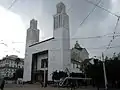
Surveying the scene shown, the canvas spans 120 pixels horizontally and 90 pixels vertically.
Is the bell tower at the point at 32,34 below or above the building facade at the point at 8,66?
above

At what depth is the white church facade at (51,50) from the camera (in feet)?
205

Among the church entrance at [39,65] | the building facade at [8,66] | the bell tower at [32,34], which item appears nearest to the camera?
the church entrance at [39,65]

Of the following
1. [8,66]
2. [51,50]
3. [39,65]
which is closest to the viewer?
[51,50]

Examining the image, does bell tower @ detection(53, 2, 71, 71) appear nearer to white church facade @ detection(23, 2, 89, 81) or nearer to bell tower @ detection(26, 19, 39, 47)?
white church facade @ detection(23, 2, 89, 81)

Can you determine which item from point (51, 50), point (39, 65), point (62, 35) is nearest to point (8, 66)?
point (39, 65)

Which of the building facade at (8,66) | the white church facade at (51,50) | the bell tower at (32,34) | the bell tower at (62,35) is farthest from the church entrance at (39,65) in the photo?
the building facade at (8,66)

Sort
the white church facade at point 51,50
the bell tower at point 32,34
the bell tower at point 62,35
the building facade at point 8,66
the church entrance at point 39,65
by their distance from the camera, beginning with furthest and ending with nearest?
the building facade at point 8,66, the bell tower at point 32,34, the church entrance at point 39,65, the white church facade at point 51,50, the bell tower at point 62,35

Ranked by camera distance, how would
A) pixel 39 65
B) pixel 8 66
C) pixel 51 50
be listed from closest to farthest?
pixel 51 50
pixel 39 65
pixel 8 66

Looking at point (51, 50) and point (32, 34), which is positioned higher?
point (32, 34)

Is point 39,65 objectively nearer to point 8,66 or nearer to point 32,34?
point 32,34

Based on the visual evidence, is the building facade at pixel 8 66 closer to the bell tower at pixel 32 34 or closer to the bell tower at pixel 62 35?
the bell tower at pixel 32 34

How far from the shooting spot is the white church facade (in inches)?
2459

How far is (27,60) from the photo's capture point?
76.9m

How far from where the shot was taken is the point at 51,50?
66.2 metres
